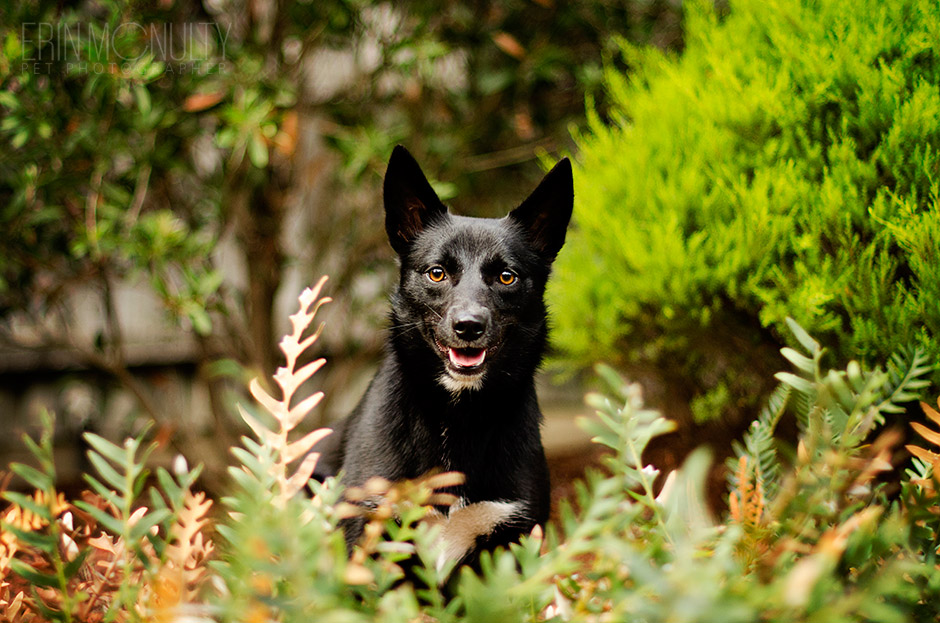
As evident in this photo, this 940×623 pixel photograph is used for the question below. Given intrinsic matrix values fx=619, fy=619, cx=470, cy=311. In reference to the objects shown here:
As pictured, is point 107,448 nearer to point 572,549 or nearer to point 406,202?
point 572,549

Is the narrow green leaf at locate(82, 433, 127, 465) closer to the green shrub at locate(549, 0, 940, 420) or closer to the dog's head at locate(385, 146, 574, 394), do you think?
the dog's head at locate(385, 146, 574, 394)

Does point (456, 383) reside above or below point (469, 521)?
above

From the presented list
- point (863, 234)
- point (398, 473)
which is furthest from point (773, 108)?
point (398, 473)

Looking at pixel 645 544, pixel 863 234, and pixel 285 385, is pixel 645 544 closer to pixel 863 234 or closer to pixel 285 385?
pixel 285 385

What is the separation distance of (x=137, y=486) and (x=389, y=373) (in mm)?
1263

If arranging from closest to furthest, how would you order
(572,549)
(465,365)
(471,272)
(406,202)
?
(572,549) → (465,365) → (471,272) → (406,202)

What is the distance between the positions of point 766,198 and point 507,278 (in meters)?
0.89

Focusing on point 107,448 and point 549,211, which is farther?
point 549,211

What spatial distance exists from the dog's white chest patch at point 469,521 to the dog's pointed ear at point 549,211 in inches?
38.0

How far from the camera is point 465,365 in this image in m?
2.00

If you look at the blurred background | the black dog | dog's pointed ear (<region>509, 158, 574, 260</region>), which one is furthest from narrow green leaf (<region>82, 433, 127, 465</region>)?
the blurred background

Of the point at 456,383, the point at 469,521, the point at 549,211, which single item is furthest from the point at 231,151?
the point at 469,521

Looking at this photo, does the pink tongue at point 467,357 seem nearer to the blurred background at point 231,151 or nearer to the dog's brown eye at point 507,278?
the dog's brown eye at point 507,278

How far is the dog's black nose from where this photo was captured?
1908mm
